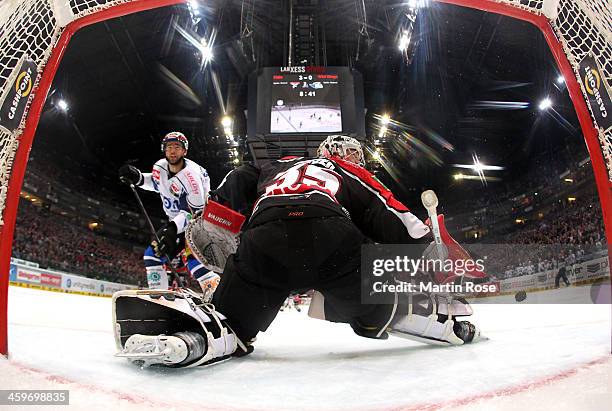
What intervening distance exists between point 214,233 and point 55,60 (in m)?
0.76

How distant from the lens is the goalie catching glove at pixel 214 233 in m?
1.62

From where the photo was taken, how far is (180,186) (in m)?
3.00

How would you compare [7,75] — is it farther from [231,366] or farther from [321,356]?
[321,356]

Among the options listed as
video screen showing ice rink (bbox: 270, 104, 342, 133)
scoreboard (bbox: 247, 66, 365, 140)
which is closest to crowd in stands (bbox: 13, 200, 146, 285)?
scoreboard (bbox: 247, 66, 365, 140)

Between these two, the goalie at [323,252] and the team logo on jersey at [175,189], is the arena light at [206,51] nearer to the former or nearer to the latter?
the team logo on jersey at [175,189]

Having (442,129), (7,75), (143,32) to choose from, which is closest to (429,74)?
(442,129)

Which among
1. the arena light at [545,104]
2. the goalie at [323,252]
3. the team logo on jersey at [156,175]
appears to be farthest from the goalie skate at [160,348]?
the arena light at [545,104]

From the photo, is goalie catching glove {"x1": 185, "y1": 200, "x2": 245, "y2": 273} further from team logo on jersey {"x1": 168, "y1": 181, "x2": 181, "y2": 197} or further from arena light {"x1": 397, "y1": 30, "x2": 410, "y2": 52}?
arena light {"x1": 397, "y1": 30, "x2": 410, "y2": 52}

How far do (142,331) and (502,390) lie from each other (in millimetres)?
935

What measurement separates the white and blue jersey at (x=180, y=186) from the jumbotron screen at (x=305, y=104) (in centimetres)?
362

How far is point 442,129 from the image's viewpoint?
38.2 ft

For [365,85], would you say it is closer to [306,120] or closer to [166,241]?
[306,120]

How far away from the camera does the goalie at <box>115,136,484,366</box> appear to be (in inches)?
52.2

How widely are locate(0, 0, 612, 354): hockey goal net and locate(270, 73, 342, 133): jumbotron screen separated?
517 centimetres
